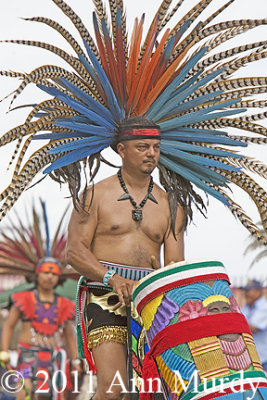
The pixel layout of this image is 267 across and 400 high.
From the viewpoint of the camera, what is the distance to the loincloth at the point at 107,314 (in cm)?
538

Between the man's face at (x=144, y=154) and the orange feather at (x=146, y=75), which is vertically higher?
the orange feather at (x=146, y=75)

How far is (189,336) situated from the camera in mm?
4395

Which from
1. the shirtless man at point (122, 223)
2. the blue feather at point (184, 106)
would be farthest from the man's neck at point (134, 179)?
the blue feather at point (184, 106)

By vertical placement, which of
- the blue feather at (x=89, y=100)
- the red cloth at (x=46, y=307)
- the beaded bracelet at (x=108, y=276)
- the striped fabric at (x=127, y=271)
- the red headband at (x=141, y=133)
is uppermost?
the red cloth at (x=46, y=307)

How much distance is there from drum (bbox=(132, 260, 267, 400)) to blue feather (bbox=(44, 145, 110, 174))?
45.5 inches

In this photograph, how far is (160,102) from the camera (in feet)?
18.7

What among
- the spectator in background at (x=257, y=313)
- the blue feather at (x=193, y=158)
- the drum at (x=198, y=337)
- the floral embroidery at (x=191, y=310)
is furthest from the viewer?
the spectator in background at (x=257, y=313)

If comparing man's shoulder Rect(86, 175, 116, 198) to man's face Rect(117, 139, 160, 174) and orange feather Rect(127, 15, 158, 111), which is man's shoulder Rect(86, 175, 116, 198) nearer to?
man's face Rect(117, 139, 160, 174)

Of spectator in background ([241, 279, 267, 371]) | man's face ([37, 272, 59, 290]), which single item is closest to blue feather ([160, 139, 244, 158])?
man's face ([37, 272, 59, 290])

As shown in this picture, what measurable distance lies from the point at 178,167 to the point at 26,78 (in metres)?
Result: 1.25

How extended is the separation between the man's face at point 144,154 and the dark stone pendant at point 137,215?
0.91ft

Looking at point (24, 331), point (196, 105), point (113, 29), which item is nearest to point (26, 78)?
point (113, 29)

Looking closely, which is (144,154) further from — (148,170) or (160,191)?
(160,191)

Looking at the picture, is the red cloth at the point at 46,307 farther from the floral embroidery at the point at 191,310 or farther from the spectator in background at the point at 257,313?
the floral embroidery at the point at 191,310
